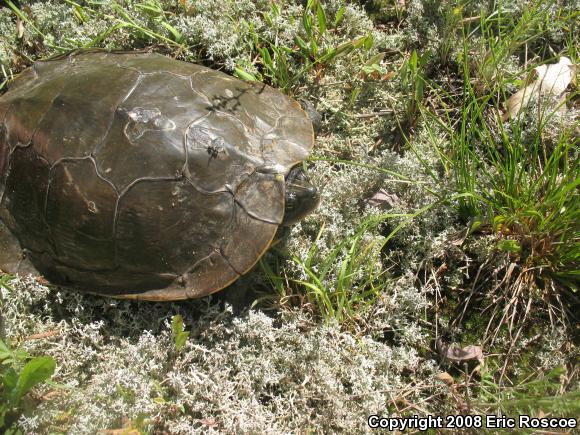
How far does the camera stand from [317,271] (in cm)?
280

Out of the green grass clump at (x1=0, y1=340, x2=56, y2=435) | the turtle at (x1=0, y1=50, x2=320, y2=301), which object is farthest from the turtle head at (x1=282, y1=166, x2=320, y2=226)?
the green grass clump at (x1=0, y1=340, x2=56, y2=435)

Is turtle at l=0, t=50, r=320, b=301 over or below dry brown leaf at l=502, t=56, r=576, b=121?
below

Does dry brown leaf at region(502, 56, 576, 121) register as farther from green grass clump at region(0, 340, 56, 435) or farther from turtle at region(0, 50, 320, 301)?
green grass clump at region(0, 340, 56, 435)

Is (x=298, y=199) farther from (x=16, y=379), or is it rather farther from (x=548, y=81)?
(x=548, y=81)

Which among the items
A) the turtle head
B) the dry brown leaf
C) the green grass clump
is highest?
the dry brown leaf

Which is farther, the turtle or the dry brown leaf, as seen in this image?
the dry brown leaf

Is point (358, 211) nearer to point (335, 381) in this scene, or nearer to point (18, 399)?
point (335, 381)

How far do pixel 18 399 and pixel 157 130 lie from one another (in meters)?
1.40

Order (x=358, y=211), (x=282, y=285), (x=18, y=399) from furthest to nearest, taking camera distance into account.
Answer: (x=358, y=211) → (x=282, y=285) → (x=18, y=399)

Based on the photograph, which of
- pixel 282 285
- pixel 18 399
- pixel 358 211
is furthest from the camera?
pixel 358 211

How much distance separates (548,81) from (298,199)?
1.79 metres

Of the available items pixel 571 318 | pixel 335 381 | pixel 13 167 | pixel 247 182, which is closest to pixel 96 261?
pixel 13 167

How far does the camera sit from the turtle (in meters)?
2.38

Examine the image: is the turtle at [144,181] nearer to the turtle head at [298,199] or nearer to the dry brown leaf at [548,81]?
the turtle head at [298,199]
